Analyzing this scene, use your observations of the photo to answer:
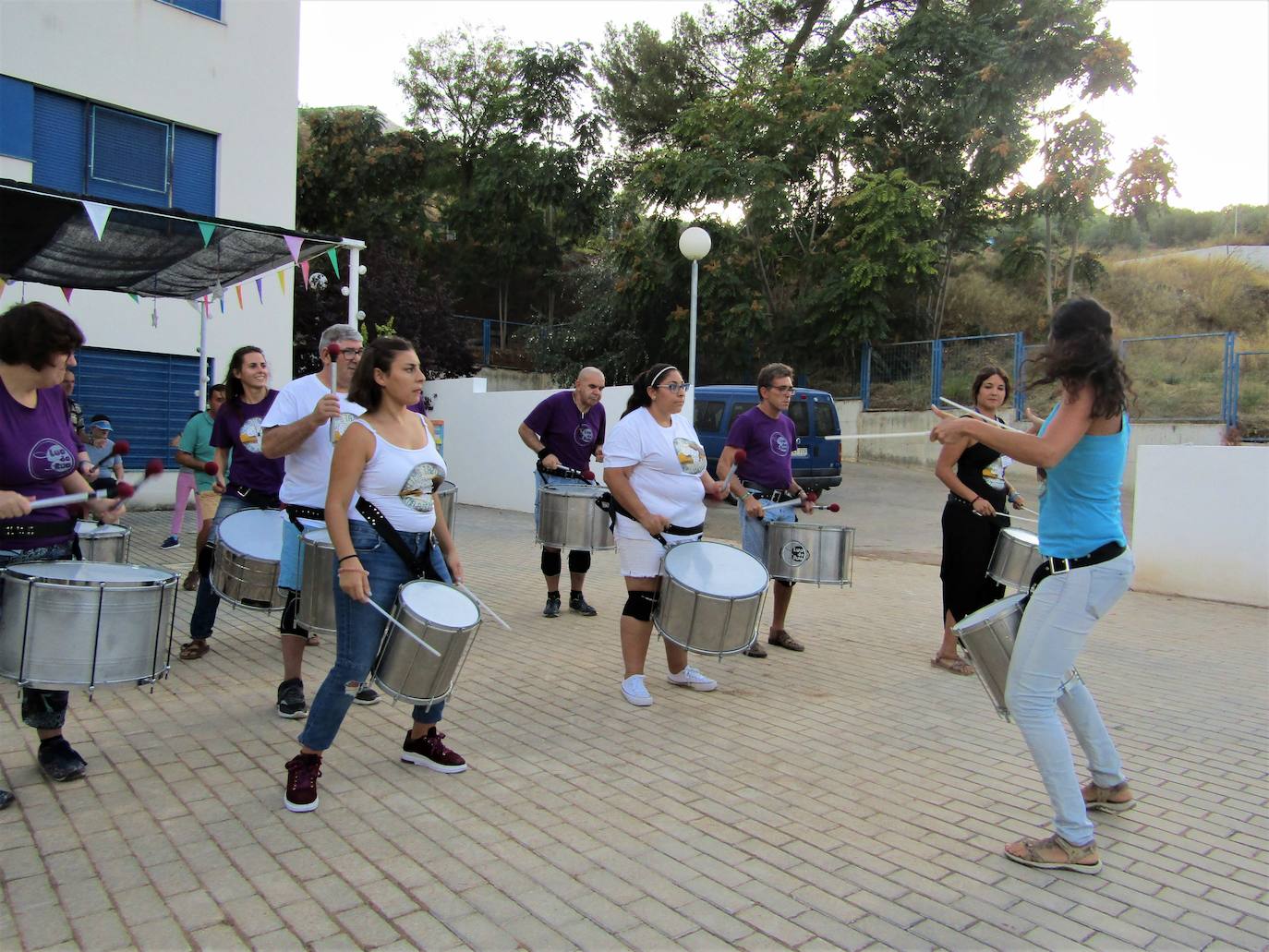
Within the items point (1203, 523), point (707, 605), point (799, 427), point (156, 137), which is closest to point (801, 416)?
point (799, 427)

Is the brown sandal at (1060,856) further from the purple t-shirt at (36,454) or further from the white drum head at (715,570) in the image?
the purple t-shirt at (36,454)

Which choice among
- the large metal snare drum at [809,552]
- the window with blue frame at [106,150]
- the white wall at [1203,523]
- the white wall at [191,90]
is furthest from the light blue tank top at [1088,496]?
the window with blue frame at [106,150]

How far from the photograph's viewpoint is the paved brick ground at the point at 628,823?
2.90 m

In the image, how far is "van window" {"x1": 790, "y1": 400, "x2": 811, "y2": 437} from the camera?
1595 centimetres

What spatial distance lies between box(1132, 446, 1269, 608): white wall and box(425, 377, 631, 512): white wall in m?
8.98

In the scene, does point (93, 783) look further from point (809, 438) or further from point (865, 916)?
point (809, 438)

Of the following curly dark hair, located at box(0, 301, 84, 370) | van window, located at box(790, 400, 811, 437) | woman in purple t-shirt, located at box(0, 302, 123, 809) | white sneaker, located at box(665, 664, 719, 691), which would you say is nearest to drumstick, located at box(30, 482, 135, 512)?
woman in purple t-shirt, located at box(0, 302, 123, 809)

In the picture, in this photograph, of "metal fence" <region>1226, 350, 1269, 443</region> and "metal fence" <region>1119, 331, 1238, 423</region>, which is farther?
"metal fence" <region>1119, 331, 1238, 423</region>

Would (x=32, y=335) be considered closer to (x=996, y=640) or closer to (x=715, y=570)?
(x=715, y=570)

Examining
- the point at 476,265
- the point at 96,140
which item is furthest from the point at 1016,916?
the point at 476,265

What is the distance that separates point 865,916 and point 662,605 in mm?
2134

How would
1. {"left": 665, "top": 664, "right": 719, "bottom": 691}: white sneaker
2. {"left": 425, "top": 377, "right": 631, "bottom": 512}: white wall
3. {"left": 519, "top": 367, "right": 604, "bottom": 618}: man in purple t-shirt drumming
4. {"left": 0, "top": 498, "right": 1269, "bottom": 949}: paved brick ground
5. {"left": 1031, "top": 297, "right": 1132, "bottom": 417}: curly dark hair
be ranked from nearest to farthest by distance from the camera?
{"left": 0, "top": 498, "right": 1269, "bottom": 949}: paved brick ground < {"left": 1031, "top": 297, "right": 1132, "bottom": 417}: curly dark hair < {"left": 665, "top": 664, "right": 719, "bottom": 691}: white sneaker < {"left": 519, "top": 367, "right": 604, "bottom": 618}: man in purple t-shirt drumming < {"left": 425, "top": 377, "right": 631, "bottom": 512}: white wall

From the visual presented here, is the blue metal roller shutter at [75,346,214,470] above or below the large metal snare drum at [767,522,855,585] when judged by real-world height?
above

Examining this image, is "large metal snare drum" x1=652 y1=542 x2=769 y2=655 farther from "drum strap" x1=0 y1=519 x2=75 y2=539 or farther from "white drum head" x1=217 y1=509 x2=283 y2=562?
"drum strap" x1=0 y1=519 x2=75 y2=539
